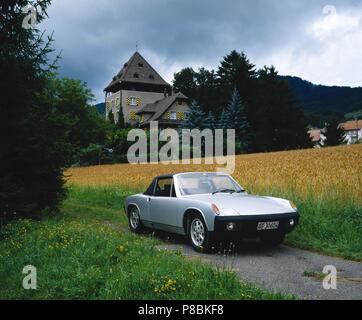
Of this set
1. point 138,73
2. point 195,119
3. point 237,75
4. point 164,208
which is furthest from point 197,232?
point 138,73

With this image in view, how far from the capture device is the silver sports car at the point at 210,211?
7469 millimetres

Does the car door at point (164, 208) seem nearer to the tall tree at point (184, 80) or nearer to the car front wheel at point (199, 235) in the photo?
the car front wheel at point (199, 235)

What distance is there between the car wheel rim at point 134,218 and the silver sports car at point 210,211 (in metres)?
0.12

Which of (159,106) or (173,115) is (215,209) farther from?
(159,106)

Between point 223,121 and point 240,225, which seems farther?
point 223,121

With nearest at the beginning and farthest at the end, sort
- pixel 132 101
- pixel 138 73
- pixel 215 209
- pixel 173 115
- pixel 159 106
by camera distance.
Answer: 1. pixel 215 209
2. pixel 173 115
3. pixel 159 106
4. pixel 132 101
5. pixel 138 73

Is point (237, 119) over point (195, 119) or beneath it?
beneath

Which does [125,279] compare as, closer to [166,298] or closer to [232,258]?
[166,298]

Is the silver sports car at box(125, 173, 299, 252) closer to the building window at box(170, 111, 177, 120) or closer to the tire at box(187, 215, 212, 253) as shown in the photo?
the tire at box(187, 215, 212, 253)

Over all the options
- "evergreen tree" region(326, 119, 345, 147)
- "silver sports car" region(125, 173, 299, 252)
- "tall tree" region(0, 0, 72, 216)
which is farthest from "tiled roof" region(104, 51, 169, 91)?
"silver sports car" region(125, 173, 299, 252)

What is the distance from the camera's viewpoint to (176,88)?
313ft

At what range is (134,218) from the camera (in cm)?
1064

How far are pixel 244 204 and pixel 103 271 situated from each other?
322 cm
